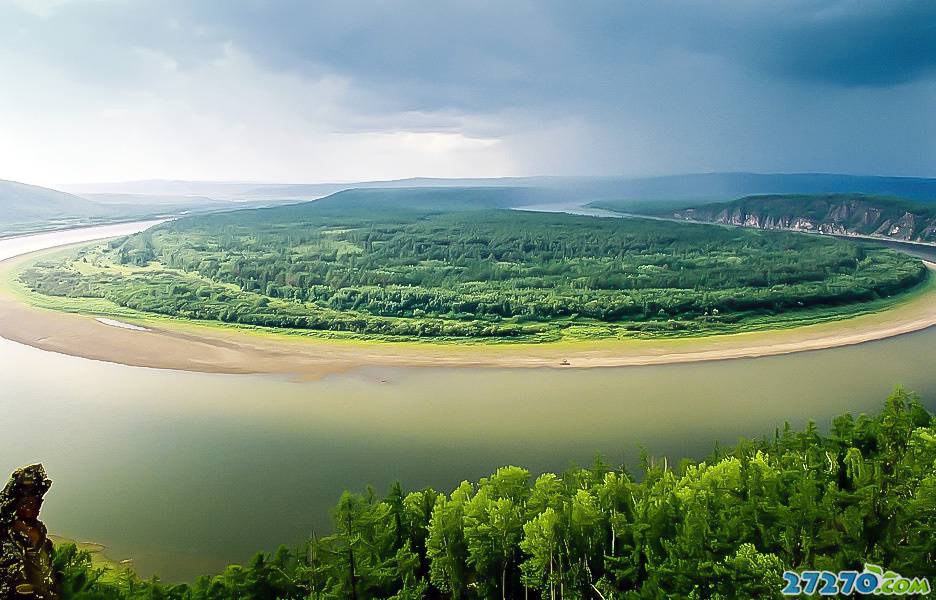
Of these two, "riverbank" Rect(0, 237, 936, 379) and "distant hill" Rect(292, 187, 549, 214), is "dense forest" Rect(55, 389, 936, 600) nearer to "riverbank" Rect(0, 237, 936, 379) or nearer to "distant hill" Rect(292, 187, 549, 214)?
"riverbank" Rect(0, 237, 936, 379)

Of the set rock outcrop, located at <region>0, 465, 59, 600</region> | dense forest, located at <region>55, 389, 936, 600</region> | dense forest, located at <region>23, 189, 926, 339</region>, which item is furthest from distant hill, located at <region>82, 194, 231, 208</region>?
rock outcrop, located at <region>0, 465, 59, 600</region>

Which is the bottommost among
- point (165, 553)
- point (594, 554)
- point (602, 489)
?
point (165, 553)

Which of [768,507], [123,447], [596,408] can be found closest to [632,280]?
[596,408]

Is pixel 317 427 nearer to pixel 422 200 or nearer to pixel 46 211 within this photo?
pixel 46 211

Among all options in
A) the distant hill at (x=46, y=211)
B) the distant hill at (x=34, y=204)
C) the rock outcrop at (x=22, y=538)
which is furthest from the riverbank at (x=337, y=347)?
the distant hill at (x=34, y=204)

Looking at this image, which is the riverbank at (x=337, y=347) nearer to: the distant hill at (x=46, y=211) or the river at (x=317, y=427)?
the river at (x=317, y=427)

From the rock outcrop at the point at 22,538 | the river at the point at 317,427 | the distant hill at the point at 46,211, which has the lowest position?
the river at the point at 317,427

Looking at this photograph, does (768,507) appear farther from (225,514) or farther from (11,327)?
(11,327)
